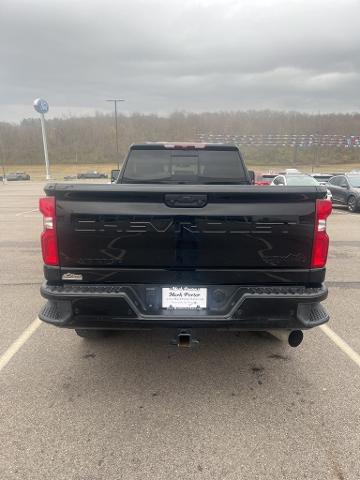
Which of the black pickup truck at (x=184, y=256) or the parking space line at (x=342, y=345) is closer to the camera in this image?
the black pickup truck at (x=184, y=256)

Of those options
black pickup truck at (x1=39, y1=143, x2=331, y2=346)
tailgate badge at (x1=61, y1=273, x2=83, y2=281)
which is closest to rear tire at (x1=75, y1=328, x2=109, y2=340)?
black pickup truck at (x1=39, y1=143, x2=331, y2=346)

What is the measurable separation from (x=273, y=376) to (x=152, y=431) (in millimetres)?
1193

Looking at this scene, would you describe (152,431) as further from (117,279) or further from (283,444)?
(117,279)

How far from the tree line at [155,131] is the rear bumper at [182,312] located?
93.8m

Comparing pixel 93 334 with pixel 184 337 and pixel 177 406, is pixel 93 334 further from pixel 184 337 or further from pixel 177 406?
pixel 184 337

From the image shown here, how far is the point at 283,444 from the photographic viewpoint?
239cm

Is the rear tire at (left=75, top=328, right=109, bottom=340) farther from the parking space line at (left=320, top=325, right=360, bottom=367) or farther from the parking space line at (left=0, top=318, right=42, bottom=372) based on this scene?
the parking space line at (left=320, top=325, right=360, bottom=367)

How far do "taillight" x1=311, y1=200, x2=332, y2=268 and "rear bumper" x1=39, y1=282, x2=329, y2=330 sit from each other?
8.6 inches

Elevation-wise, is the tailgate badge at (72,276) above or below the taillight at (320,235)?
below

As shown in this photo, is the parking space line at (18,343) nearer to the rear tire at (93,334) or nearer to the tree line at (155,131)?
the rear tire at (93,334)

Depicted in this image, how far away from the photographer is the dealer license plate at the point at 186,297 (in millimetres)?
2623

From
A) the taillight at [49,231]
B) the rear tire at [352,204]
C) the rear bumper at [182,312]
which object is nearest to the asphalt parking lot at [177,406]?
the rear bumper at [182,312]

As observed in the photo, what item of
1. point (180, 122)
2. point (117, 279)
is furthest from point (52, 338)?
point (180, 122)

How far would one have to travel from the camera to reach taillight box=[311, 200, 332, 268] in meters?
2.52
